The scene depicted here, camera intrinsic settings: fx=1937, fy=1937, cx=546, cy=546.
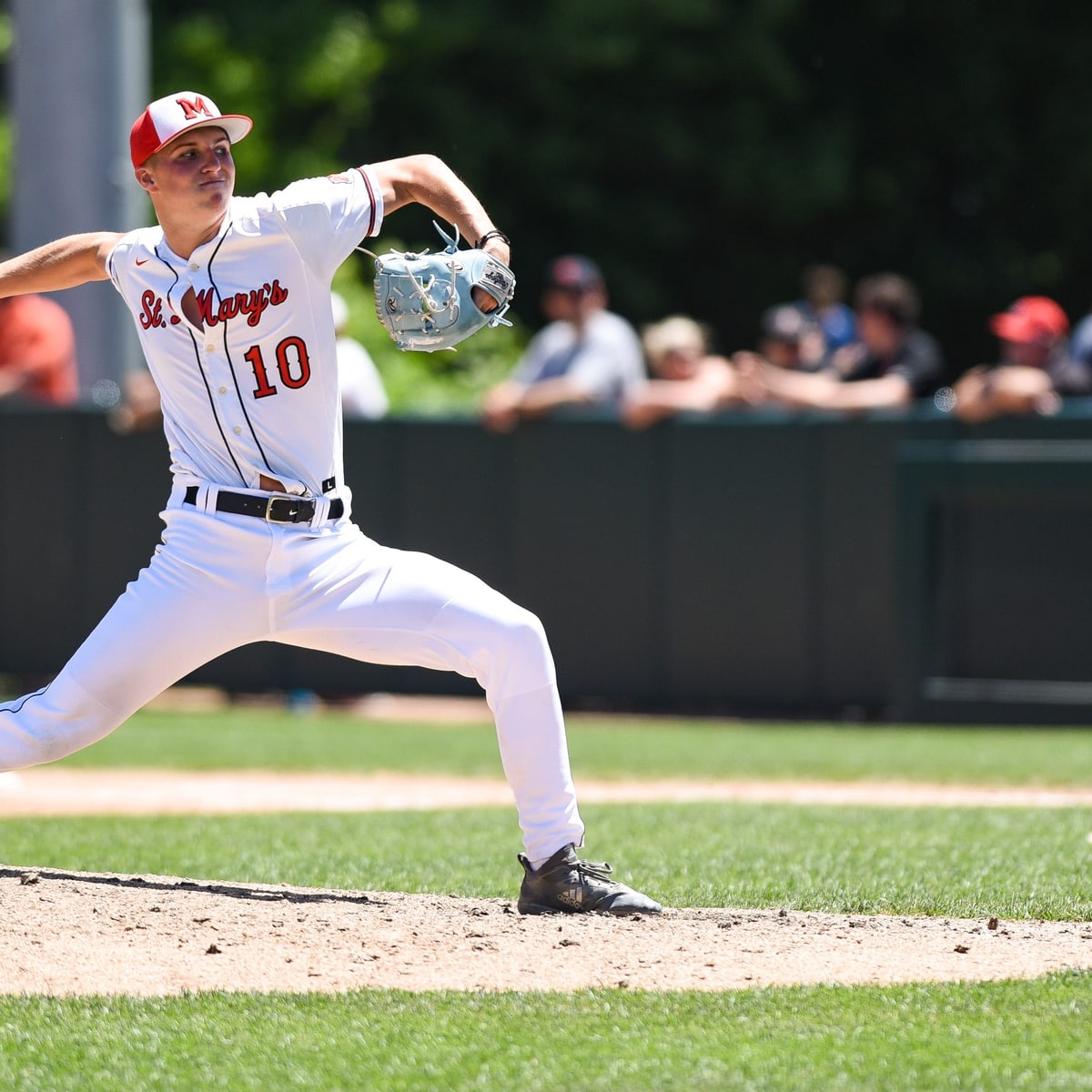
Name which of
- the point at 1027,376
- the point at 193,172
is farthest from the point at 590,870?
the point at 1027,376

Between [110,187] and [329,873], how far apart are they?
29.1ft

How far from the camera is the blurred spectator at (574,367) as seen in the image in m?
11.5

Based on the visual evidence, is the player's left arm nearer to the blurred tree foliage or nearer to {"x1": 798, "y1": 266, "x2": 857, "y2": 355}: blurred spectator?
{"x1": 798, "y1": 266, "x2": 857, "y2": 355}: blurred spectator

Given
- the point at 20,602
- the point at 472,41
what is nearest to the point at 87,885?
the point at 20,602

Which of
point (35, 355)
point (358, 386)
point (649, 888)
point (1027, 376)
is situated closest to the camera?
point (649, 888)

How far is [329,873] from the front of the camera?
5.91 meters

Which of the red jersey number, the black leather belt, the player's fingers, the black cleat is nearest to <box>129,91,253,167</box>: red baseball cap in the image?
the red jersey number

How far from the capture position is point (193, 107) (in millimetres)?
4852

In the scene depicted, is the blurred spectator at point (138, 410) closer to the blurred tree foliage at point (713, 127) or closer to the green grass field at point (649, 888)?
the green grass field at point (649, 888)

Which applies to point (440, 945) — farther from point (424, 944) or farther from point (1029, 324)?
point (1029, 324)

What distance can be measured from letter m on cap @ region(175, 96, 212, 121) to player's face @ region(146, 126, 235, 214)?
43mm

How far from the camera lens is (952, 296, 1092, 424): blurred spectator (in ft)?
34.4

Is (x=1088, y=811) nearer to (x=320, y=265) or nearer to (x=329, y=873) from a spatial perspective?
(x=329, y=873)

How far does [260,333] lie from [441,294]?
483 mm
